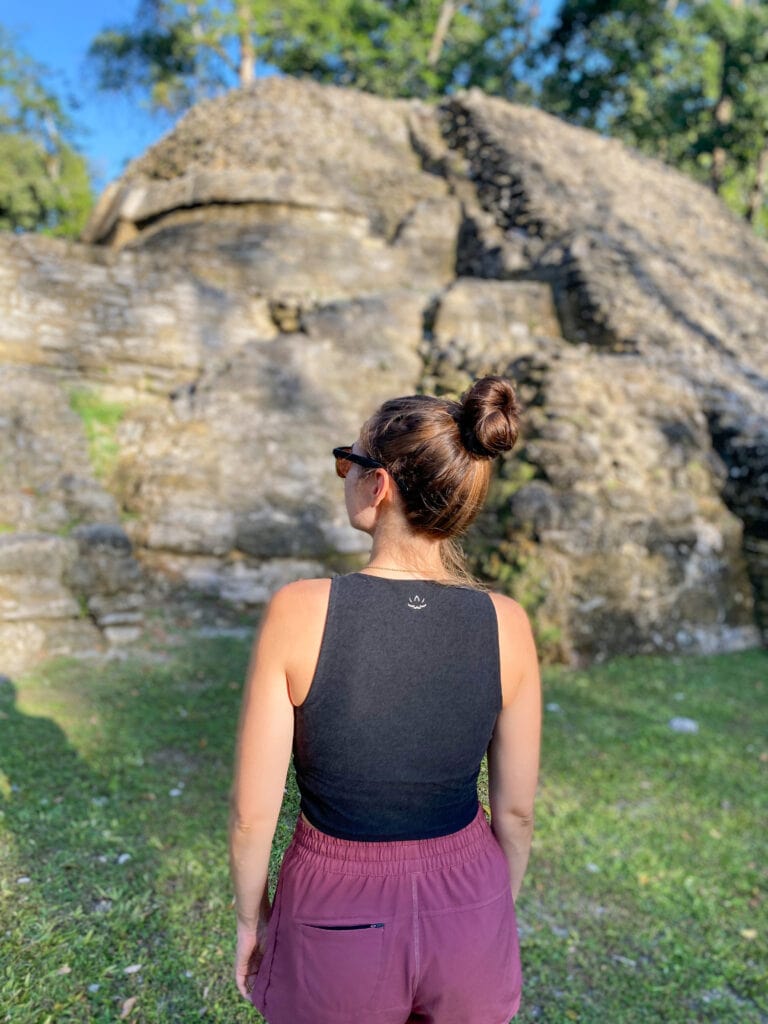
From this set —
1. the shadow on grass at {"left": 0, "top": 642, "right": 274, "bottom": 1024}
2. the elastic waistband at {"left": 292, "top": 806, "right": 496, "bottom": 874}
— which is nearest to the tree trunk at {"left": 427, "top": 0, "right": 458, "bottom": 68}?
the shadow on grass at {"left": 0, "top": 642, "right": 274, "bottom": 1024}

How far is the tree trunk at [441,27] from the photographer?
23.2m

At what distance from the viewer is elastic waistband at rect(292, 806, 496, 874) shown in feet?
3.96

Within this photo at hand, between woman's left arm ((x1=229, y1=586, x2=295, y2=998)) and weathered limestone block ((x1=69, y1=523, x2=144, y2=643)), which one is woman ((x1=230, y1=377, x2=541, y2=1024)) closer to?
woman's left arm ((x1=229, y1=586, x2=295, y2=998))

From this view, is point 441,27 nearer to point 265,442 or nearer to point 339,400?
point 339,400

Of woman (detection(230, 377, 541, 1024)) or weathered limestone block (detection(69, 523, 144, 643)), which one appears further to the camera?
weathered limestone block (detection(69, 523, 144, 643))

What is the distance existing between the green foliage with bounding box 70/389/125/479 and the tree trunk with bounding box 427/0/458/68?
848 inches

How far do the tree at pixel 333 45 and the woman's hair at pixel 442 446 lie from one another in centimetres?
2283

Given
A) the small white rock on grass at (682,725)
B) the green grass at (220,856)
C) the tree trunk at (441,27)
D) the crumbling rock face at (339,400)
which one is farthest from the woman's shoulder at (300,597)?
the tree trunk at (441,27)

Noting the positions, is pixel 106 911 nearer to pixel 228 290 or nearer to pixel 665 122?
pixel 228 290

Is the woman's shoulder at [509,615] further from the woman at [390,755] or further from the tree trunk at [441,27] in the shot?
the tree trunk at [441,27]

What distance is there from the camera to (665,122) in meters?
22.2

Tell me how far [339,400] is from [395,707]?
249 inches

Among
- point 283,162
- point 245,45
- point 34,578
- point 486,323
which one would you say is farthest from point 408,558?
point 245,45

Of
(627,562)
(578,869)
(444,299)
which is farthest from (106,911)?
(444,299)
